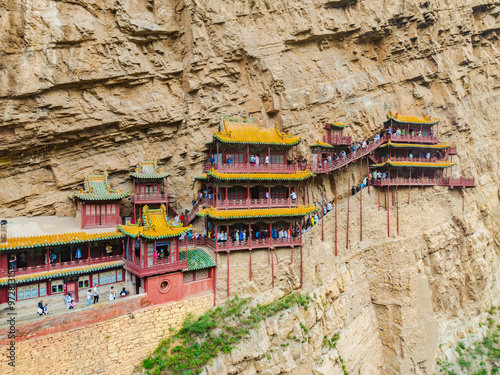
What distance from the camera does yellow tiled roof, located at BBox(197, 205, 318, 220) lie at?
2101 centimetres

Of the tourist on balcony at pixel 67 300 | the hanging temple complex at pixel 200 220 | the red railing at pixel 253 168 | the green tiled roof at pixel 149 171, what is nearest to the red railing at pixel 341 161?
the hanging temple complex at pixel 200 220

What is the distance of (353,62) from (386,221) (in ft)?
49.8

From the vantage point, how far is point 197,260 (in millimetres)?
20625

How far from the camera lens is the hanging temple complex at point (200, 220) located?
61.9 ft

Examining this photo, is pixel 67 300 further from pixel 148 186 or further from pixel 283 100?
pixel 283 100

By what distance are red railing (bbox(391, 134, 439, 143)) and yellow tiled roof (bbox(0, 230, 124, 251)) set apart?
24298mm

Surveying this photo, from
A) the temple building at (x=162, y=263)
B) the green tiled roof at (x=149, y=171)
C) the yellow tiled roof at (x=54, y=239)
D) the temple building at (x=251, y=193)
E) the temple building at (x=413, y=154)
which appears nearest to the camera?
the yellow tiled roof at (x=54, y=239)

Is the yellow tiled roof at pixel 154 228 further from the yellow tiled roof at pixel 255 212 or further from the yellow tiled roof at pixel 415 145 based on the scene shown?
the yellow tiled roof at pixel 415 145

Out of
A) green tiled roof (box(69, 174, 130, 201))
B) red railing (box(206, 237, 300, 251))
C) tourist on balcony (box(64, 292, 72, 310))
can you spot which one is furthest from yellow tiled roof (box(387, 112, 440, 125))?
tourist on balcony (box(64, 292, 72, 310))

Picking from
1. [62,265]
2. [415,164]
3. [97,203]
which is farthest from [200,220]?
[415,164]

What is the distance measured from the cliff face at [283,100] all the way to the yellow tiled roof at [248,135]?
8.59 ft

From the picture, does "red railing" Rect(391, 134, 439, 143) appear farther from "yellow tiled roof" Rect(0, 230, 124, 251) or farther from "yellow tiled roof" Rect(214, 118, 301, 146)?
"yellow tiled roof" Rect(0, 230, 124, 251)

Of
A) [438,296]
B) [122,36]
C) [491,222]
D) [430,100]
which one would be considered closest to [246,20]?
[122,36]

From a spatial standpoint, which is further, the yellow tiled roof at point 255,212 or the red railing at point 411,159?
the red railing at point 411,159
